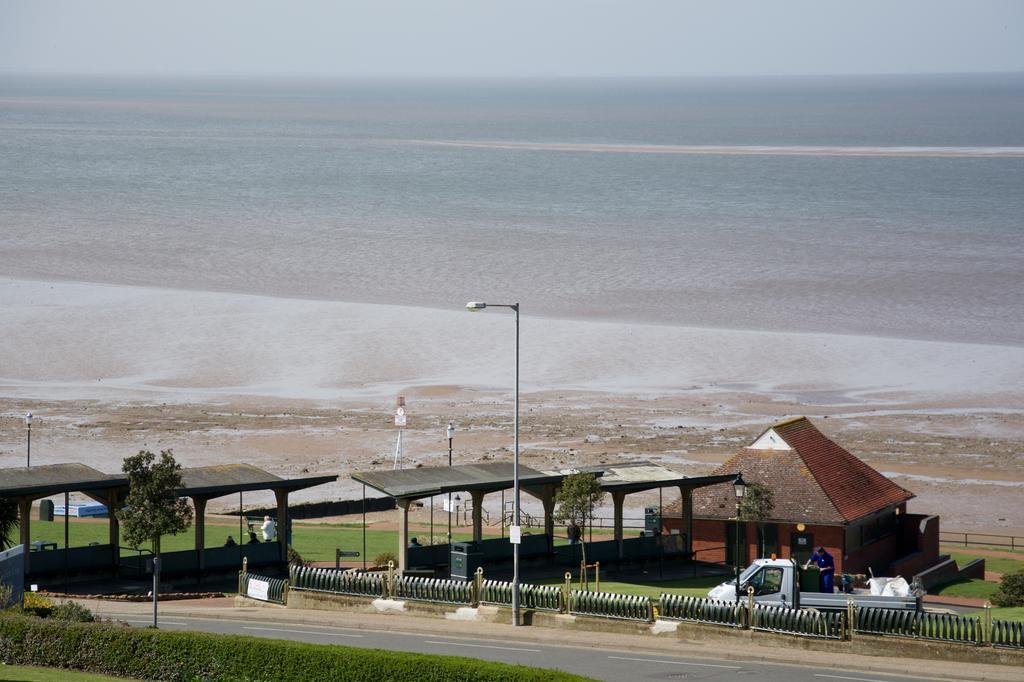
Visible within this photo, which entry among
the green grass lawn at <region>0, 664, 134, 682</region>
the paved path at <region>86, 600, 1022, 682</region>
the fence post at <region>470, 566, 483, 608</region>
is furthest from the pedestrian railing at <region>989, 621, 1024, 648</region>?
the green grass lawn at <region>0, 664, 134, 682</region>

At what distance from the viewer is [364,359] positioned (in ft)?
253

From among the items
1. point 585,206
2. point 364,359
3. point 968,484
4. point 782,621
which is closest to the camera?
Answer: point 782,621

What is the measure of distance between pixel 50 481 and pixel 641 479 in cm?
1469

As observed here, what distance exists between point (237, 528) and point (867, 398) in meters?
32.1

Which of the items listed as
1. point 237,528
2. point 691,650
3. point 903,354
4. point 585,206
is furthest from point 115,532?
point 585,206

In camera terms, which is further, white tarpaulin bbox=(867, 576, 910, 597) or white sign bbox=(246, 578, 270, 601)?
white sign bbox=(246, 578, 270, 601)

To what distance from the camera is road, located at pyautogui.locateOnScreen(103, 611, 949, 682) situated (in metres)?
26.8

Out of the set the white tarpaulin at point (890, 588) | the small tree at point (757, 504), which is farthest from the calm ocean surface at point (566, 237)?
the white tarpaulin at point (890, 588)

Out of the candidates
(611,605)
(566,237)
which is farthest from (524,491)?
(566,237)

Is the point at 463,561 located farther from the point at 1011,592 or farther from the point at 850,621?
the point at 1011,592

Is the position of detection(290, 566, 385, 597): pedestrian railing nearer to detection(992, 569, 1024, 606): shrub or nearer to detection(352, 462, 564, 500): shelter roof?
detection(352, 462, 564, 500): shelter roof

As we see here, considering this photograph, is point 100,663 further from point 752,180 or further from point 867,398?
point 752,180

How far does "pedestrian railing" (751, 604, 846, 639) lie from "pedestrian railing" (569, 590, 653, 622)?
7.26 feet

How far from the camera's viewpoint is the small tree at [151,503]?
33062 mm
